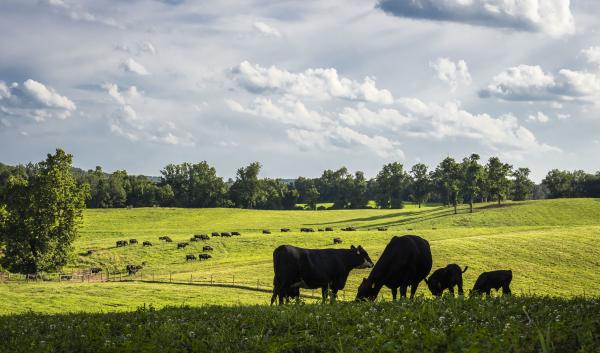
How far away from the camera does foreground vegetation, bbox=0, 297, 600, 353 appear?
7.70 metres

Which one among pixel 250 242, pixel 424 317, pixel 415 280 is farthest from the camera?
pixel 250 242

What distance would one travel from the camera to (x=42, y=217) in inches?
2442

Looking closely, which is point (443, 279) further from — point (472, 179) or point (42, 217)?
point (472, 179)

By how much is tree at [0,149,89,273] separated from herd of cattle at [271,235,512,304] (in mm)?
49167

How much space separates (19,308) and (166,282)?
22837mm

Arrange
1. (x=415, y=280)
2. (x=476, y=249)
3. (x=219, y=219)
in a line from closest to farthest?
(x=415, y=280) < (x=476, y=249) < (x=219, y=219)

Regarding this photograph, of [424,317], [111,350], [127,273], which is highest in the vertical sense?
[424,317]

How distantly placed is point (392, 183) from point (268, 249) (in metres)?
103

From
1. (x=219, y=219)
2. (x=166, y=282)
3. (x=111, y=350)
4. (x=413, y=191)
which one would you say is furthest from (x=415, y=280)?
(x=413, y=191)

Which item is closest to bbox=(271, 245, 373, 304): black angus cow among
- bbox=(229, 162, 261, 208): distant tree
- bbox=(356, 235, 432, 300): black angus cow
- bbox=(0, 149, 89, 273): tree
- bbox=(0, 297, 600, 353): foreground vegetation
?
bbox=(356, 235, 432, 300): black angus cow

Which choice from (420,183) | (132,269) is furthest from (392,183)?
(132,269)

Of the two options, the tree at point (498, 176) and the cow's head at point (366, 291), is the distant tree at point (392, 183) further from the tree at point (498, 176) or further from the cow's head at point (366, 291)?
the cow's head at point (366, 291)

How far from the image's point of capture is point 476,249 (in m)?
69.2

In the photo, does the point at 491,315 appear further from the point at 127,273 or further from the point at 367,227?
the point at 367,227
